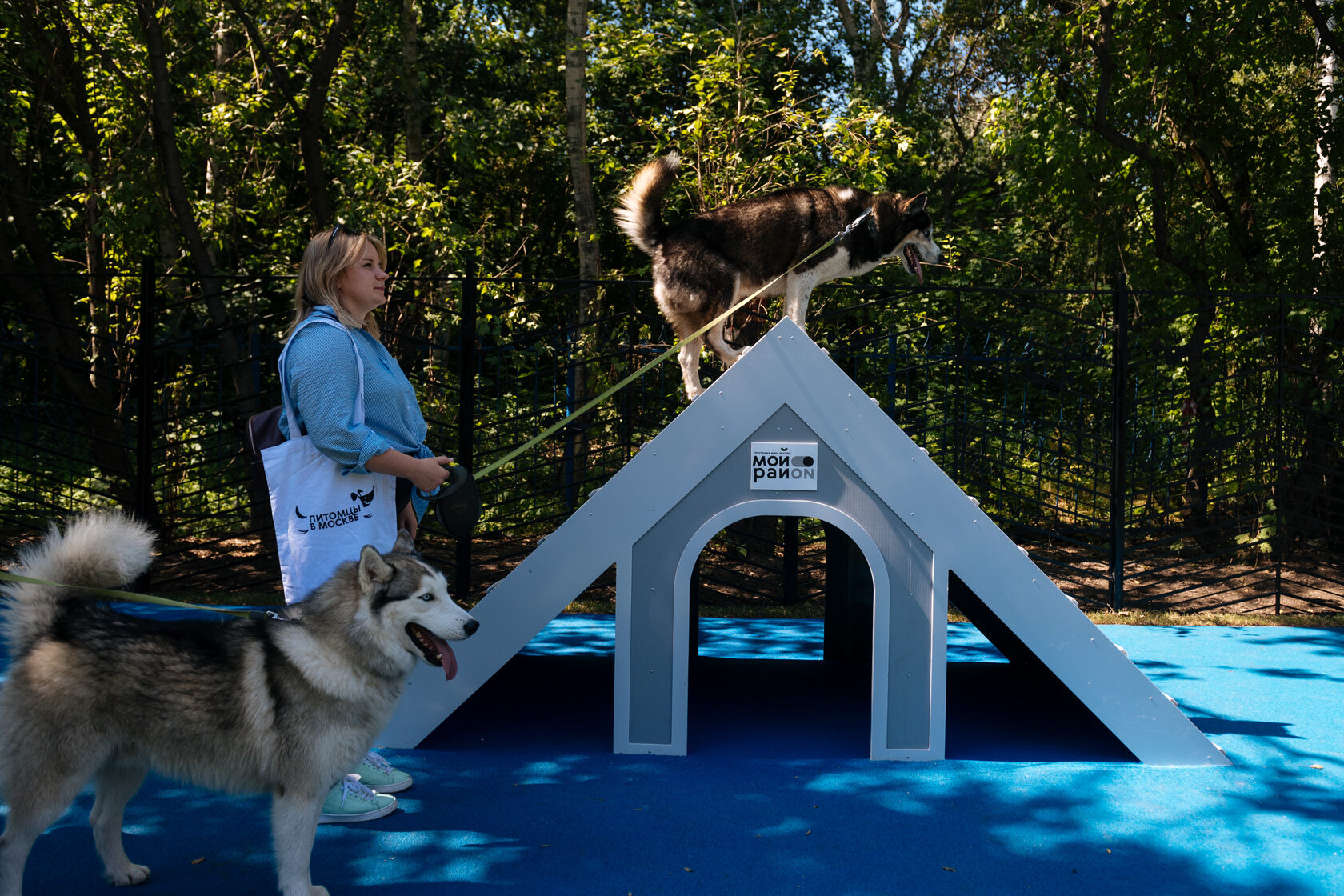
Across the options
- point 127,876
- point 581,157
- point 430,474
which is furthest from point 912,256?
point 581,157

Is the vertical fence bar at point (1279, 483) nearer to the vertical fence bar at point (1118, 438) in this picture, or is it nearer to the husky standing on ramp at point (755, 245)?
the vertical fence bar at point (1118, 438)

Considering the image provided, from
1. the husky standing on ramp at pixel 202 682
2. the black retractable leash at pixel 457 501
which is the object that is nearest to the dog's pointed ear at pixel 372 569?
the husky standing on ramp at pixel 202 682

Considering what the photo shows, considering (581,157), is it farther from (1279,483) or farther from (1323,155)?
(1323,155)

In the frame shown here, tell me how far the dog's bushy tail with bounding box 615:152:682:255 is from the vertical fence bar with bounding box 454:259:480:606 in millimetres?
2648

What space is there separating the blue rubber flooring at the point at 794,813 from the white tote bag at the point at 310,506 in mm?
972

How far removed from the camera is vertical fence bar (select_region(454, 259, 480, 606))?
7.28 m

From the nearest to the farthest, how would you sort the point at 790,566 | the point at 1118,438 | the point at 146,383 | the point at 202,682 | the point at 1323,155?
1. the point at 202,682
2. the point at 146,383
3. the point at 1118,438
4. the point at 790,566
5. the point at 1323,155

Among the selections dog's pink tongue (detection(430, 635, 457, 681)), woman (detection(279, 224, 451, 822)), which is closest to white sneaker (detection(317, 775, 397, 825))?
woman (detection(279, 224, 451, 822))

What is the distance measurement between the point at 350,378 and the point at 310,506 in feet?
1.41

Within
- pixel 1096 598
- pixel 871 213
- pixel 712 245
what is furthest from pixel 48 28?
pixel 1096 598

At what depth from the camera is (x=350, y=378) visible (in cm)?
289

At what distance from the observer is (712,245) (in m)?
4.76

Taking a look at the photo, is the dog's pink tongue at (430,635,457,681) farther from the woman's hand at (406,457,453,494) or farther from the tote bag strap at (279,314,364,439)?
the tote bag strap at (279,314,364,439)

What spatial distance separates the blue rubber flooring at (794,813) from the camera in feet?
9.74
